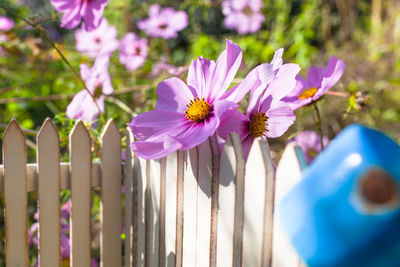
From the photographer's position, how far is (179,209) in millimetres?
890

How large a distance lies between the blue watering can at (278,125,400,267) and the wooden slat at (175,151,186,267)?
1.37 feet

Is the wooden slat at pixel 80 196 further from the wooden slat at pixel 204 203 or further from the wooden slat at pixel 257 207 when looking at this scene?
the wooden slat at pixel 257 207

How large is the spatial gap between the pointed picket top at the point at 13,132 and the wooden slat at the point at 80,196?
0.12 m

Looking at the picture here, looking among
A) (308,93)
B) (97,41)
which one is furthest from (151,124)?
(97,41)

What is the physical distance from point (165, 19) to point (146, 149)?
67.8 inches

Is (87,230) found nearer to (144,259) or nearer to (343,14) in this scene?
(144,259)

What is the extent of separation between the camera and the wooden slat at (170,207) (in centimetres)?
90

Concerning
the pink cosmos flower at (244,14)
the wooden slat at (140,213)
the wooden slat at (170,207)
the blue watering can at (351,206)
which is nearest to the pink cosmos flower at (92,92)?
the wooden slat at (140,213)

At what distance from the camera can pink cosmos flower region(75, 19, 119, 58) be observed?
206 centimetres

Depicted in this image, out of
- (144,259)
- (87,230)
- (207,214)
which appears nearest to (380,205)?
(207,214)

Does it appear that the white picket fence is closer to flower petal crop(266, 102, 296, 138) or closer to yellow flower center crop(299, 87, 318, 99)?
flower petal crop(266, 102, 296, 138)

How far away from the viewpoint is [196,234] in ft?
2.74

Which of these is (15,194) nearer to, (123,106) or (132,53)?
(123,106)

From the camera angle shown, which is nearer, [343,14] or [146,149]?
[146,149]
